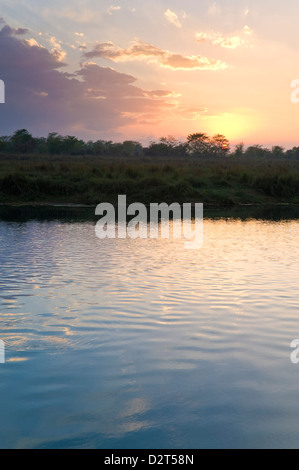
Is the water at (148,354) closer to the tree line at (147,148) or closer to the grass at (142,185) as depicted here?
the grass at (142,185)

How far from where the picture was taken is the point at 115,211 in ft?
97.8

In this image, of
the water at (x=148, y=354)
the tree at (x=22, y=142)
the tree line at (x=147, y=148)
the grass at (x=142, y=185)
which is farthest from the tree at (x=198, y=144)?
the water at (x=148, y=354)

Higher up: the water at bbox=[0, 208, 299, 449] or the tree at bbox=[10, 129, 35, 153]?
the tree at bbox=[10, 129, 35, 153]

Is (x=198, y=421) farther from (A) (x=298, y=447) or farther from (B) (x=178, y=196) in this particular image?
(B) (x=178, y=196)

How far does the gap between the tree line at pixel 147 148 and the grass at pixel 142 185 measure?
142ft

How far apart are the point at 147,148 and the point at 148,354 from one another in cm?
8940

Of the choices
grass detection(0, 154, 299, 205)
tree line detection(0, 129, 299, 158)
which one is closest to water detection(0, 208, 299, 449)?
grass detection(0, 154, 299, 205)

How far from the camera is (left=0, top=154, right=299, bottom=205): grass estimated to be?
108ft

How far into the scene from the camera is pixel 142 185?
3425 cm

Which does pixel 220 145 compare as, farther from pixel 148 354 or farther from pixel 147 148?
pixel 148 354

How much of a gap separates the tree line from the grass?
43.2m

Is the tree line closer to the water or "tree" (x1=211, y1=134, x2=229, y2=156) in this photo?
"tree" (x1=211, y1=134, x2=229, y2=156)

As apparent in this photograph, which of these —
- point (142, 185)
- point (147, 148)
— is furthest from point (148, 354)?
point (147, 148)

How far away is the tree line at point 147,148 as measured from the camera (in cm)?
9088
